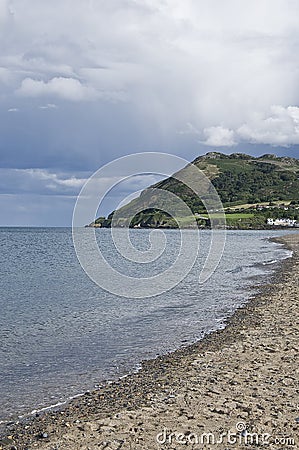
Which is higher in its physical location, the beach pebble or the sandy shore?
the sandy shore

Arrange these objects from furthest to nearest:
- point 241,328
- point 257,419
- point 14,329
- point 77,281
A: 1. point 77,281
2. point 14,329
3. point 241,328
4. point 257,419

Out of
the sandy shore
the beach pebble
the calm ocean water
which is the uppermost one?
the sandy shore

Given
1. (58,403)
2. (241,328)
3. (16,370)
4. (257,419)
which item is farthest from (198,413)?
(241,328)

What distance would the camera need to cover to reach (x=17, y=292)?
37781 mm

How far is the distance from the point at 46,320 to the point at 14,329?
7.87 feet

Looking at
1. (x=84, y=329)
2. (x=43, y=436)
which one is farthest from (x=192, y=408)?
(x=84, y=329)

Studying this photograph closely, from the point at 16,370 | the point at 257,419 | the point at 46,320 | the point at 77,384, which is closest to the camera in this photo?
the point at 257,419

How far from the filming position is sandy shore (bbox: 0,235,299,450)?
964 cm

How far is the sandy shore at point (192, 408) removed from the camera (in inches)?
380

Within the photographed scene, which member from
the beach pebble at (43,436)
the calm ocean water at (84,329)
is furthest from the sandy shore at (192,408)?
the calm ocean water at (84,329)

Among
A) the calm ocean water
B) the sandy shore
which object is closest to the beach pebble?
the sandy shore

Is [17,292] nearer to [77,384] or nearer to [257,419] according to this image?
[77,384]

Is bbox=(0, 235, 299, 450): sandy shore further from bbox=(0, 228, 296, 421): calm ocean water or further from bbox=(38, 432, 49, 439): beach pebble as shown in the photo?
bbox=(0, 228, 296, 421): calm ocean water

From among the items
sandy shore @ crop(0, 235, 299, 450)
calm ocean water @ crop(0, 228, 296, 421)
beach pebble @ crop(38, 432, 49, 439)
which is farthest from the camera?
calm ocean water @ crop(0, 228, 296, 421)
